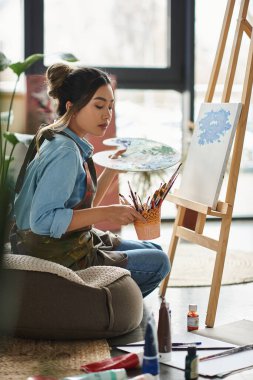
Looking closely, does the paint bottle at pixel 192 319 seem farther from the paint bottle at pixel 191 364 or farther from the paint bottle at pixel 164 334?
the paint bottle at pixel 191 364

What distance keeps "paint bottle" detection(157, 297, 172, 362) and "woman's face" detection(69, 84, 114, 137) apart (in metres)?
0.79

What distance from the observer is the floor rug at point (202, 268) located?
131 inches

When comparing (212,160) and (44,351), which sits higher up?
(212,160)

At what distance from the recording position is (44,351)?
7.06 ft

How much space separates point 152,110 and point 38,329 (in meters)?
3.38

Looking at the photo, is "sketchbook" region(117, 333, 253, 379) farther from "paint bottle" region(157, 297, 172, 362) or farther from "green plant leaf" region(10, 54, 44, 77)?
"green plant leaf" region(10, 54, 44, 77)

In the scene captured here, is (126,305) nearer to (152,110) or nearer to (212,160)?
(212,160)

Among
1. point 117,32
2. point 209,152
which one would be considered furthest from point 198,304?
point 117,32

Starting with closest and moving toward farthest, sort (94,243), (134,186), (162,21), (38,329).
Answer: (38,329) < (94,243) < (134,186) < (162,21)

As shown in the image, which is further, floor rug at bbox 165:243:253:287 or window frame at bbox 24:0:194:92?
window frame at bbox 24:0:194:92

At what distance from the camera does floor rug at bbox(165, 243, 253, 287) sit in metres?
3.34

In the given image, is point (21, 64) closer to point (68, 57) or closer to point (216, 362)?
point (68, 57)

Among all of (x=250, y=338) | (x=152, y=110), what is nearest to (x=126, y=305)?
(x=250, y=338)

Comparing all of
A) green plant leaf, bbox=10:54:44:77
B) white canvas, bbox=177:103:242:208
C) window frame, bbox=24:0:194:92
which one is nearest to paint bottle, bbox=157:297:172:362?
white canvas, bbox=177:103:242:208
